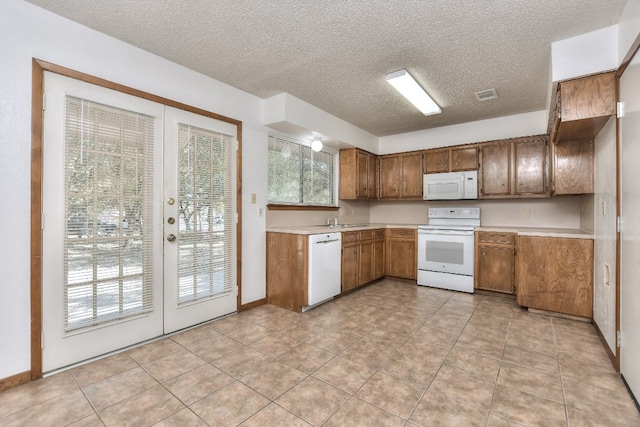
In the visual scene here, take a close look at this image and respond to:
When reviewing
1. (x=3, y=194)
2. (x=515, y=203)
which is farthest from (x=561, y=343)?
(x=3, y=194)

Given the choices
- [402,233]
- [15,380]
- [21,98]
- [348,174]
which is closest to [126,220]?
[21,98]

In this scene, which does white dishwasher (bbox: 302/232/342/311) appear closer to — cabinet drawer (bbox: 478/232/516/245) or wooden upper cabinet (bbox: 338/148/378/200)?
wooden upper cabinet (bbox: 338/148/378/200)

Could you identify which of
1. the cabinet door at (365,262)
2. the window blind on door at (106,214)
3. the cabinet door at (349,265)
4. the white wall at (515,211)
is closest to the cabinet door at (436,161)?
the white wall at (515,211)

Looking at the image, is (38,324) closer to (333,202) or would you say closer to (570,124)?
(333,202)

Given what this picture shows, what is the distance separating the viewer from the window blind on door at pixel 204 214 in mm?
2832

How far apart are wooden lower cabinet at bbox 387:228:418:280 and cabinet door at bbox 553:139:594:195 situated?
6.26 feet

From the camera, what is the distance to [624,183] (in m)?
1.98

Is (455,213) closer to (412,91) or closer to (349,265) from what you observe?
(349,265)

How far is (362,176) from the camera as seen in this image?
4.95 metres

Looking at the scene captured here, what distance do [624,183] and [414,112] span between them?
2.59 meters

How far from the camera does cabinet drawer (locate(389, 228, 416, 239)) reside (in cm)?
466

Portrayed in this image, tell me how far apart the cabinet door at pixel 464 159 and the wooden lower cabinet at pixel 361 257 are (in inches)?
59.3

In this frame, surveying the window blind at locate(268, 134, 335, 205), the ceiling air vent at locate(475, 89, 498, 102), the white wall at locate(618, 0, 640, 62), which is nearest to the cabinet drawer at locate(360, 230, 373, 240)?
the window blind at locate(268, 134, 335, 205)

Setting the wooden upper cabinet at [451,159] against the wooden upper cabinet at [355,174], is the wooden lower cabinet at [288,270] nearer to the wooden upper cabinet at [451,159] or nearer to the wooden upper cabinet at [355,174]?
the wooden upper cabinet at [355,174]
